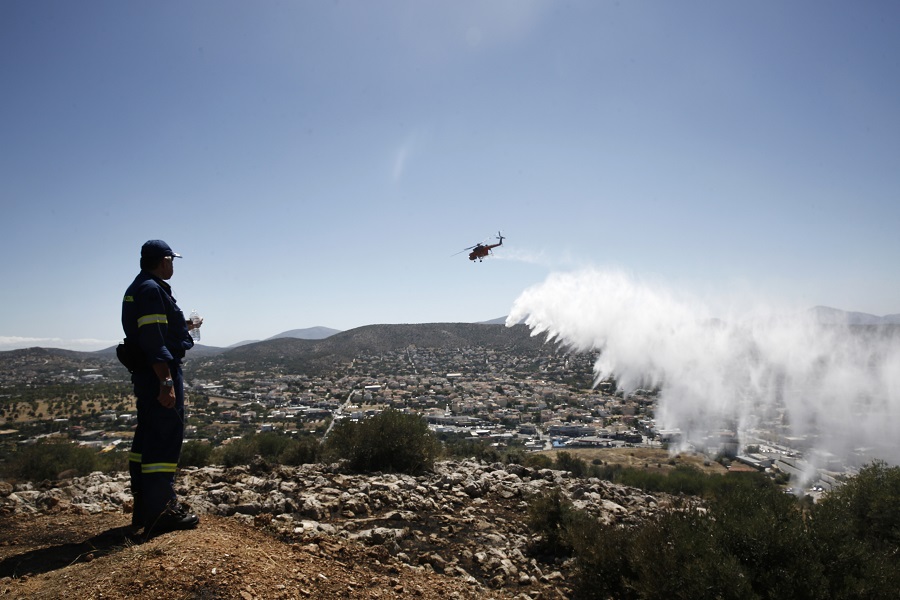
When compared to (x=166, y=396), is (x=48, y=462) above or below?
below

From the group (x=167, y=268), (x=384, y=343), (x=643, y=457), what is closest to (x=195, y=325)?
(x=167, y=268)

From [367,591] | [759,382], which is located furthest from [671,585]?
[759,382]

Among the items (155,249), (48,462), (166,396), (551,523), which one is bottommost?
(551,523)

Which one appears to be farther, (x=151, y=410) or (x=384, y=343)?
(x=384, y=343)

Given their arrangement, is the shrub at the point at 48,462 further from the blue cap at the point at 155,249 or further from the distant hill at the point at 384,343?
the distant hill at the point at 384,343

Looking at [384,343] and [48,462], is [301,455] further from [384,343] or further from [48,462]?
[384,343]

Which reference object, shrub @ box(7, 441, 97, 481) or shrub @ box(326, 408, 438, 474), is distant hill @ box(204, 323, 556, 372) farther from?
shrub @ box(326, 408, 438, 474)

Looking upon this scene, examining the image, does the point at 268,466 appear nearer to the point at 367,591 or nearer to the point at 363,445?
the point at 363,445

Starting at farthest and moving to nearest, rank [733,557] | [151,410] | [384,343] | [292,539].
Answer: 1. [384,343]
2. [292,539]
3. [151,410]
4. [733,557]
